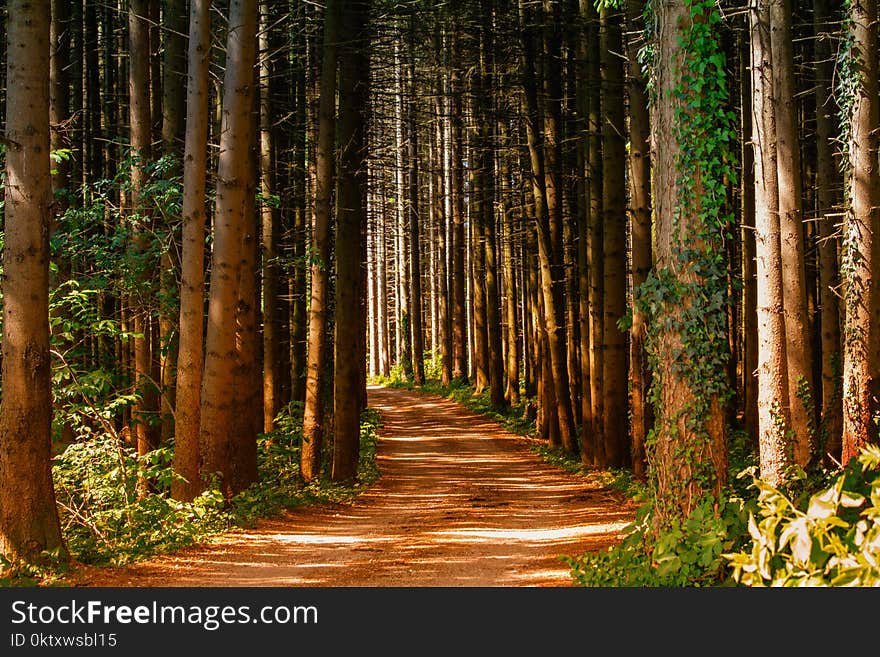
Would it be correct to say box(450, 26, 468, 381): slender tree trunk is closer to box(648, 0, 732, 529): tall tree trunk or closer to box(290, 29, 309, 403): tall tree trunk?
box(290, 29, 309, 403): tall tree trunk

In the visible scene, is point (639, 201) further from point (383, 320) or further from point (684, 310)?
point (383, 320)

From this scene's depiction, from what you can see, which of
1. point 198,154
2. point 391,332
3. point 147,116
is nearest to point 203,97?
point 198,154

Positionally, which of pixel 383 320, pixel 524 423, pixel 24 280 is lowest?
pixel 524 423

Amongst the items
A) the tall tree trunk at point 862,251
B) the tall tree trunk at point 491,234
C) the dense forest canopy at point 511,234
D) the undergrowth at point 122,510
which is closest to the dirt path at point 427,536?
the undergrowth at point 122,510

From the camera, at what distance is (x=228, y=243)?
12508mm

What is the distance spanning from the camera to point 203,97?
12156 mm

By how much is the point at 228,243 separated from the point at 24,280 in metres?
4.31

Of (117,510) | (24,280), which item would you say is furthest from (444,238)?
(24,280)

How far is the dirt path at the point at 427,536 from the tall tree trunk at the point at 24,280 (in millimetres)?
915

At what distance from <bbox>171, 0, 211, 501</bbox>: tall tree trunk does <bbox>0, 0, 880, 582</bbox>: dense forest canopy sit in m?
0.04

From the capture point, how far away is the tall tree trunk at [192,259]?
12.1 meters

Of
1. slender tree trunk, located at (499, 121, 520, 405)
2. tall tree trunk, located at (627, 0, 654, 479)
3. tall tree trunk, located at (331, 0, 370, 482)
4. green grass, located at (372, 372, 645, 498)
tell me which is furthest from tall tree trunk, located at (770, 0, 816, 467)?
slender tree trunk, located at (499, 121, 520, 405)
